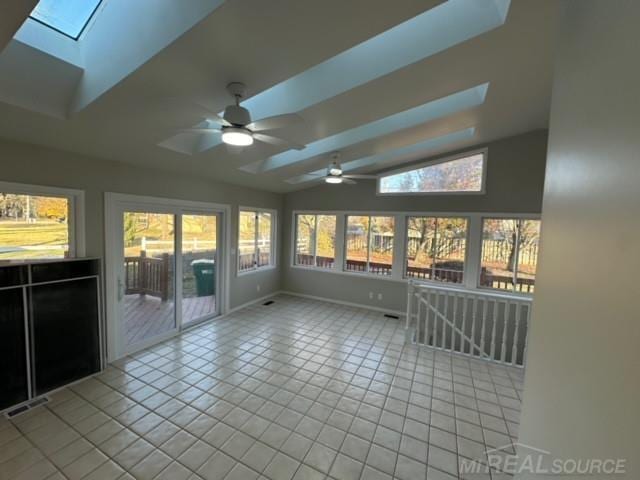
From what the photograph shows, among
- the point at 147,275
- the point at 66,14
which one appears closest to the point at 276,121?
the point at 66,14

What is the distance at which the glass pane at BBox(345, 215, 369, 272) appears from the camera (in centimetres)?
584

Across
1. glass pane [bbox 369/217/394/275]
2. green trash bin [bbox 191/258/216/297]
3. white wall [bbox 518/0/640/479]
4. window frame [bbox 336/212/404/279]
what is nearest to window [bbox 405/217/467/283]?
window frame [bbox 336/212/404/279]

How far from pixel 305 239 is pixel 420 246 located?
104 inches

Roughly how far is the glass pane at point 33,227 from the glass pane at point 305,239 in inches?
168

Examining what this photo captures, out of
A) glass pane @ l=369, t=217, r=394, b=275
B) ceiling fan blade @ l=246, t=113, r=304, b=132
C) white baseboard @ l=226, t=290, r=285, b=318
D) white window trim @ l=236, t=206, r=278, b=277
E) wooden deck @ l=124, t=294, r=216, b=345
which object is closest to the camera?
ceiling fan blade @ l=246, t=113, r=304, b=132

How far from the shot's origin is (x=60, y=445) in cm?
210

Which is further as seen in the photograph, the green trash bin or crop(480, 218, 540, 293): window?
the green trash bin

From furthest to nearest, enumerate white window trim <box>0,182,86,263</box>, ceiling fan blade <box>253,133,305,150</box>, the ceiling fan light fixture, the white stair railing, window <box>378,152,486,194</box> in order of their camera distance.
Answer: window <box>378,152,486,194</box>
the white stair railing
white window trim <box>0,182,86,263</box>
ceiling fan blade <box>253,133,305,150</box>
the ceiling fan light fixture

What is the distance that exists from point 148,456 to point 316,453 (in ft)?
4.15

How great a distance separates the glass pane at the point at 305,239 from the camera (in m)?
6.43

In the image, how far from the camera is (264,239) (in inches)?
244

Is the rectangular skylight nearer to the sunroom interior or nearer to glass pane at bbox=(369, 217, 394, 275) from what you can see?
the sunroom interior

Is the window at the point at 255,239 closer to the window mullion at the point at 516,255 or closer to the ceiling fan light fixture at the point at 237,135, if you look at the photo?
the ceiling fan light fixture at the point at 237,135

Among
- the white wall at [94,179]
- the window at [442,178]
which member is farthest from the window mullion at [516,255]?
the white wall at [94,179]
